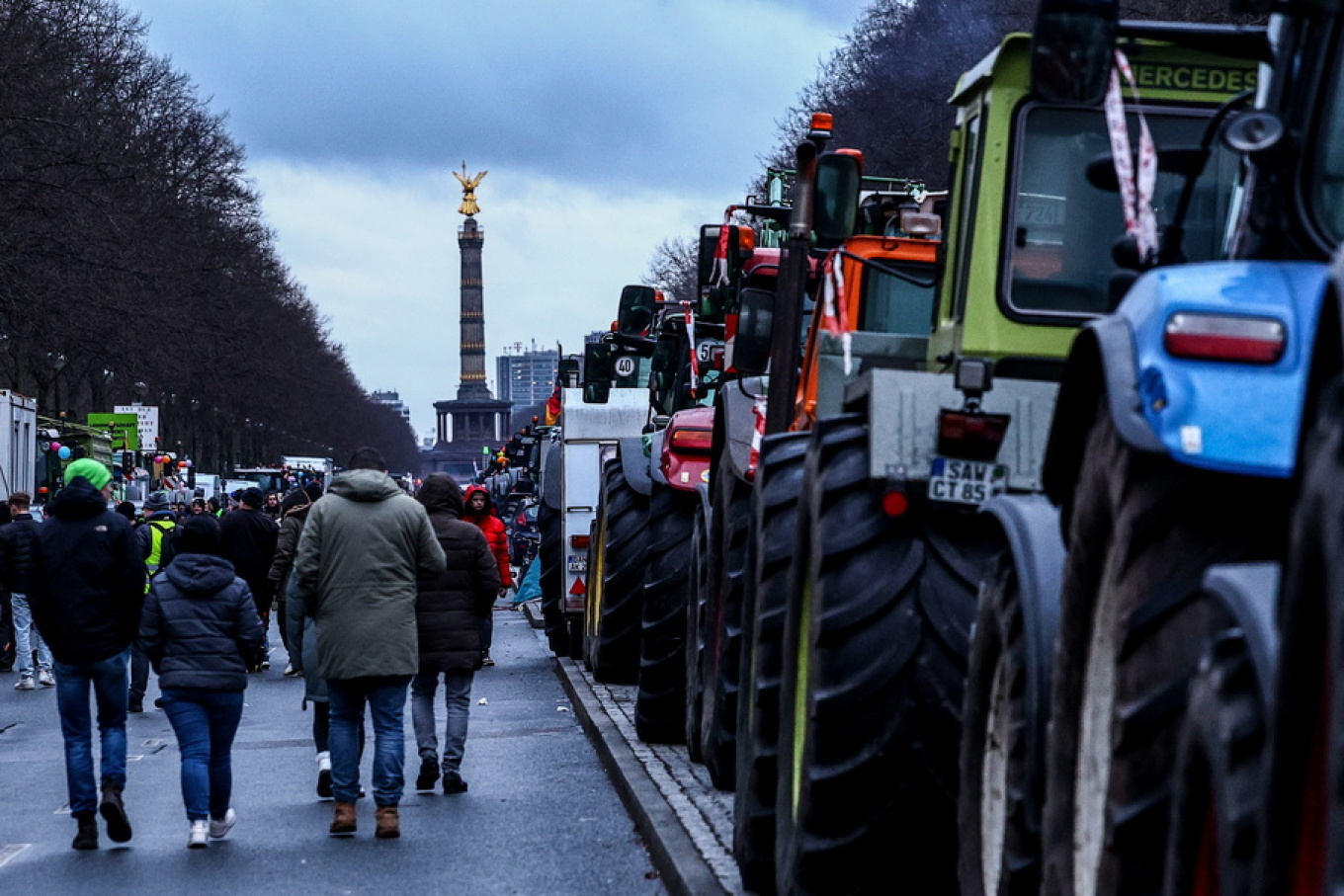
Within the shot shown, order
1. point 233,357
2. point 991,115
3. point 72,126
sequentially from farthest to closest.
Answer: point 233,357, point 72,126, point 991,115

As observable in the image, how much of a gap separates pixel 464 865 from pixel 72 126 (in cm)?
2846

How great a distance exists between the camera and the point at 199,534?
11148mm

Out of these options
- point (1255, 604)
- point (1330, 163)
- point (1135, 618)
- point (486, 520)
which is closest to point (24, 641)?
point (486, 520)

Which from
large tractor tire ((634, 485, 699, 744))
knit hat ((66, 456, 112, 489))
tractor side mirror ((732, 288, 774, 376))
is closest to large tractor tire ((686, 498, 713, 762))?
tractor side mirror ((732, 288, 774, 376))

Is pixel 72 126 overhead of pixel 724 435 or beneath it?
overhead

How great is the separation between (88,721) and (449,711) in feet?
6.98

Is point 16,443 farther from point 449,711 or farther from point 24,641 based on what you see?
point 449,711

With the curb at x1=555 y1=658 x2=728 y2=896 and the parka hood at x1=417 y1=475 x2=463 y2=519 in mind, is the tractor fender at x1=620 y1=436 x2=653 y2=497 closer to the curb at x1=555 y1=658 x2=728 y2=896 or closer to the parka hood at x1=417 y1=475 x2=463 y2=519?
the curb at x1=555 y1=658 x2=728 y2=896

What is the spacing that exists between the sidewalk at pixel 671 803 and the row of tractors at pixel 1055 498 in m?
0.25

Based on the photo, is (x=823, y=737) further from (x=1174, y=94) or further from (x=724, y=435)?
(x=724, y=435)

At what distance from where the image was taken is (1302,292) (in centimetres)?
380

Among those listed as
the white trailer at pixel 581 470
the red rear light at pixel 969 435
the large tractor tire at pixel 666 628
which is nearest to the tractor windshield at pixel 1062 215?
the red rear light at pixel 969 435

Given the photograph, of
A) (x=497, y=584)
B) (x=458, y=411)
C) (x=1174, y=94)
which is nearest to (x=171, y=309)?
(x=497, y=584)

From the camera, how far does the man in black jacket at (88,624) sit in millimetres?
11000
